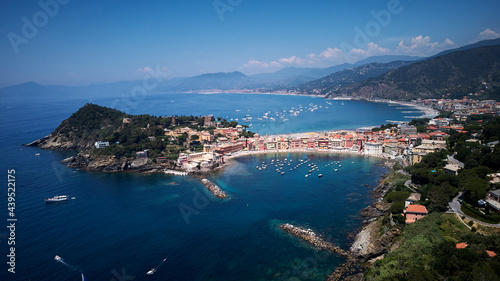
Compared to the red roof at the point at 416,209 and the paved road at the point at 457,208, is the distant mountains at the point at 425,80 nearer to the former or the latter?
the paved road at the point at 457,208

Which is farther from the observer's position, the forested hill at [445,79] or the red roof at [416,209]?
the forested hill at [445,79]

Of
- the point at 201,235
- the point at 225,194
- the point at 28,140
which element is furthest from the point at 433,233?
the point at 28,140

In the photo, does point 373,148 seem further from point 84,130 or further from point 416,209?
point 84,130

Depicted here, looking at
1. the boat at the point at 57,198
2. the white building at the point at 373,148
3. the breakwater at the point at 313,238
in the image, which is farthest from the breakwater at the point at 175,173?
the white building at the point at 373,148

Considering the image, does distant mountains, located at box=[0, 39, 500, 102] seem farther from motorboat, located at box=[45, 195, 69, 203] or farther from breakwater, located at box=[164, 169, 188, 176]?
motorboat, located at box=[45, 195, 69, 203]

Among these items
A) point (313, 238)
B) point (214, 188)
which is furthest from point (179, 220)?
point (313, 238)

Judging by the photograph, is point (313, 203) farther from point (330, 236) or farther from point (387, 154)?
point (387, 154)
